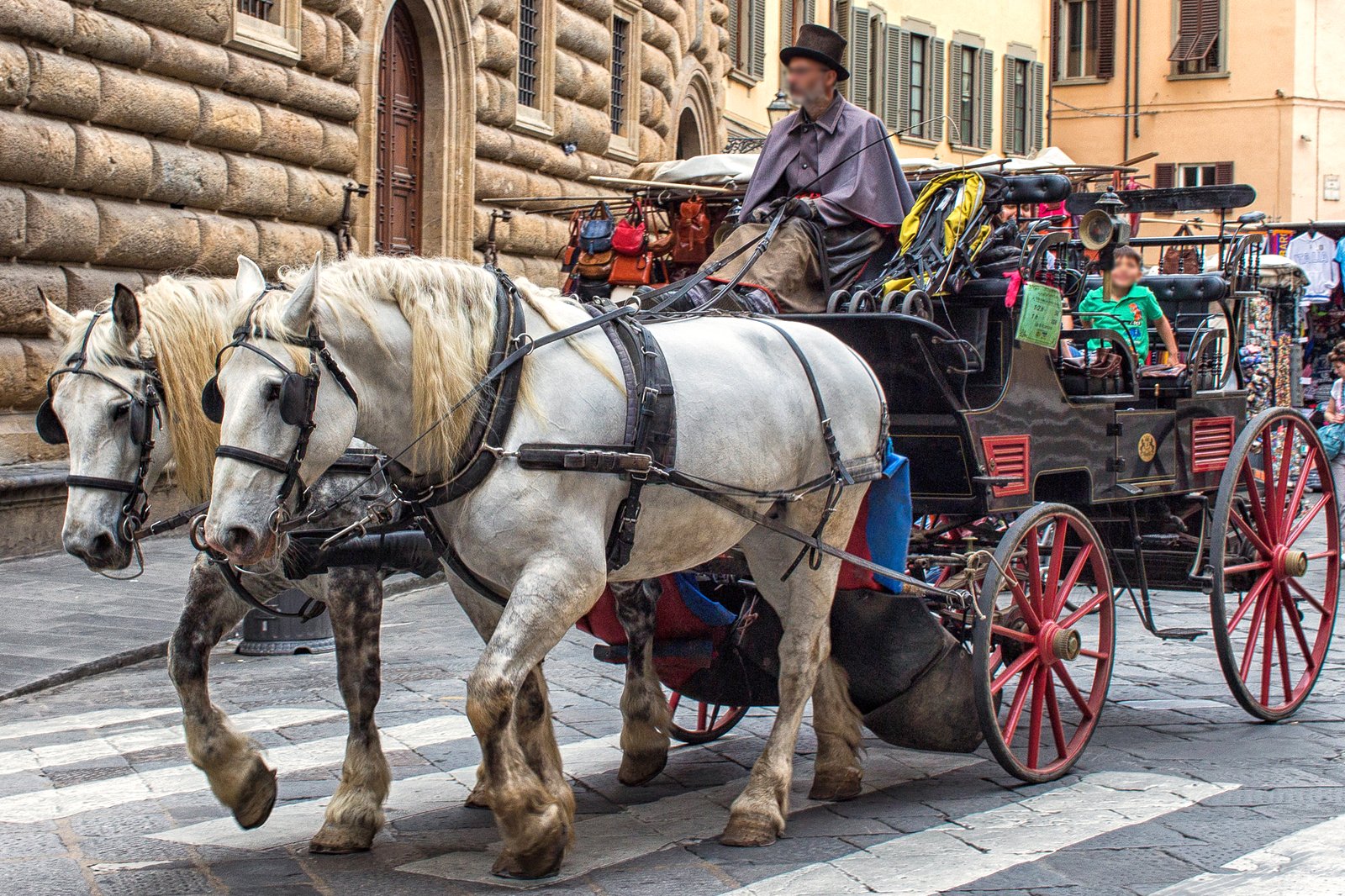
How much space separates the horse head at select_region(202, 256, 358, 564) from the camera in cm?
383

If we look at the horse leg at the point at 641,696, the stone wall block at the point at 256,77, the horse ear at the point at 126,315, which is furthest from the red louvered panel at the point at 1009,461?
the stone wall block at the point at 256,77

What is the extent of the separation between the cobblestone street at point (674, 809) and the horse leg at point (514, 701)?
125mm

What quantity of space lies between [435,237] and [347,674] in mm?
9963

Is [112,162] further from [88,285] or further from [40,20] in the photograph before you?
[40,20]

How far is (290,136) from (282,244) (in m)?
0.79

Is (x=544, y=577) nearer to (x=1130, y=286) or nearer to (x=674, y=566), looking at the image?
(x=674, y=566)

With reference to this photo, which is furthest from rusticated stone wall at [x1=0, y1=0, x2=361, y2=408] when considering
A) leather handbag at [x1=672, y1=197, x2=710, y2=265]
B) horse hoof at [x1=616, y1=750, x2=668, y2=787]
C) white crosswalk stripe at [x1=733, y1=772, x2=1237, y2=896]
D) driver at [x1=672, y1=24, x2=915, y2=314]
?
white crosswalk stripe at [x1=733, y1=772, x2=1237, y2=896]

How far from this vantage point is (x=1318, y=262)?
17.6 m

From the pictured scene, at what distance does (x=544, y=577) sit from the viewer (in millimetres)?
4078

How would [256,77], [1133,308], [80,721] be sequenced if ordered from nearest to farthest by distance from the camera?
[80,721], [1133,308], [256,77]

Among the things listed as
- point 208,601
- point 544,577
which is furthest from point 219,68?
point 544,577

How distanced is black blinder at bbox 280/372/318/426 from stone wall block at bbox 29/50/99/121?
251 inches

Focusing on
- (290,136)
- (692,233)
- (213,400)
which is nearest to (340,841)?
(213,400)

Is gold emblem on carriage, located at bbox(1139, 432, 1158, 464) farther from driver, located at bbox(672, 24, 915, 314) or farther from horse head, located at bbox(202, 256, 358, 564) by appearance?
horse head, located at bbox(202, 256, 358, 564)
